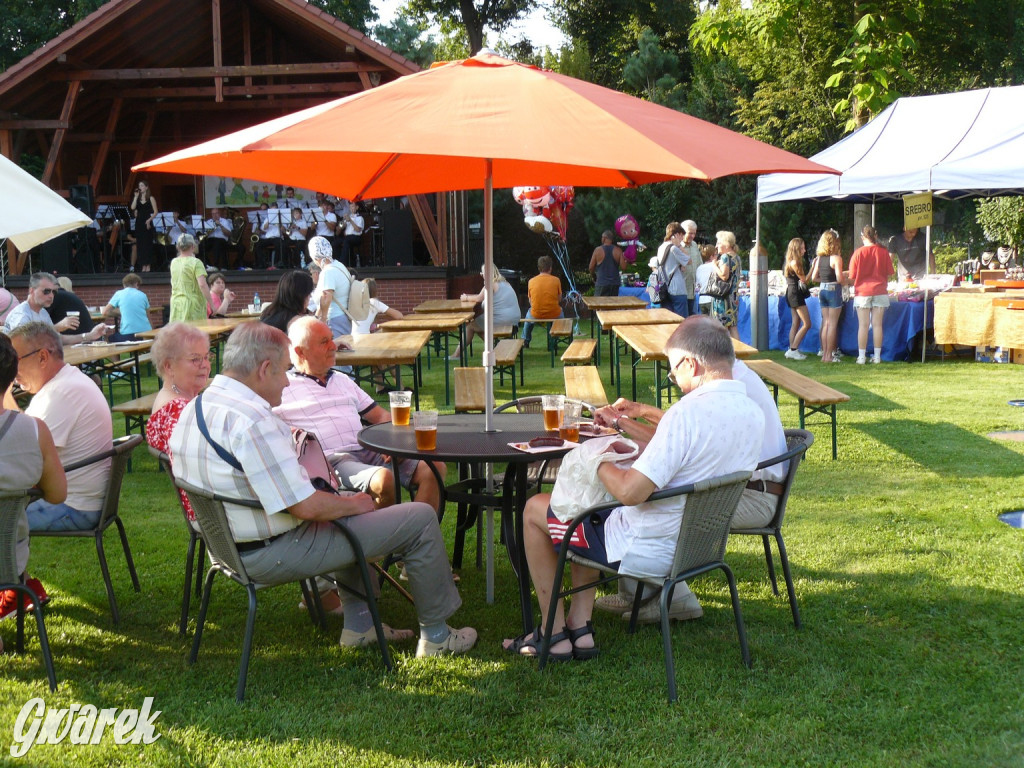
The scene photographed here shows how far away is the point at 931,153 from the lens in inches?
447

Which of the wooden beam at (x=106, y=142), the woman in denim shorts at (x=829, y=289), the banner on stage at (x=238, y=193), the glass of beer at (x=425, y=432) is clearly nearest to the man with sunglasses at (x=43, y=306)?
the glass of beer at (x=425, y=432)

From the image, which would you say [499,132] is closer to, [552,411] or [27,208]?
[552,411]

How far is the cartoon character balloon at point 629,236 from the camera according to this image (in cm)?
2273

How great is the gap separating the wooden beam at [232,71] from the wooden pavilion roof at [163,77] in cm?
2

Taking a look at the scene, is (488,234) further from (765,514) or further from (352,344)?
(352,344)

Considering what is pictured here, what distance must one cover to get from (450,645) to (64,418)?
179cm

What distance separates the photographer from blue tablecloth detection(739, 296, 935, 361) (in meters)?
11.8

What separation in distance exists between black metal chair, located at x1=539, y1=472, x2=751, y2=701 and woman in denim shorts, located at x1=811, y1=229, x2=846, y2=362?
889cm

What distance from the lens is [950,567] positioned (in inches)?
175

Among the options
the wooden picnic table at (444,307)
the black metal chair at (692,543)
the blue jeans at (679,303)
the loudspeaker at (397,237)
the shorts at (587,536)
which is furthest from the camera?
the loudspeaker at (397,237)

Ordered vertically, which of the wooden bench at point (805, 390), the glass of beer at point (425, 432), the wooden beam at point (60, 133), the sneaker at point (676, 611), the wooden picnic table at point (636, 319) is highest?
the wooden beam at point (60, 133)

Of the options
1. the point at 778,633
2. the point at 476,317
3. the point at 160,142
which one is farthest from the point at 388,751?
the point at 160,142

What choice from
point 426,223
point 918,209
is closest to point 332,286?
point 918,209

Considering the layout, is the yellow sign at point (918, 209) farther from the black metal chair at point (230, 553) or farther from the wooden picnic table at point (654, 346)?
the black metal chair at point (230, 553)
